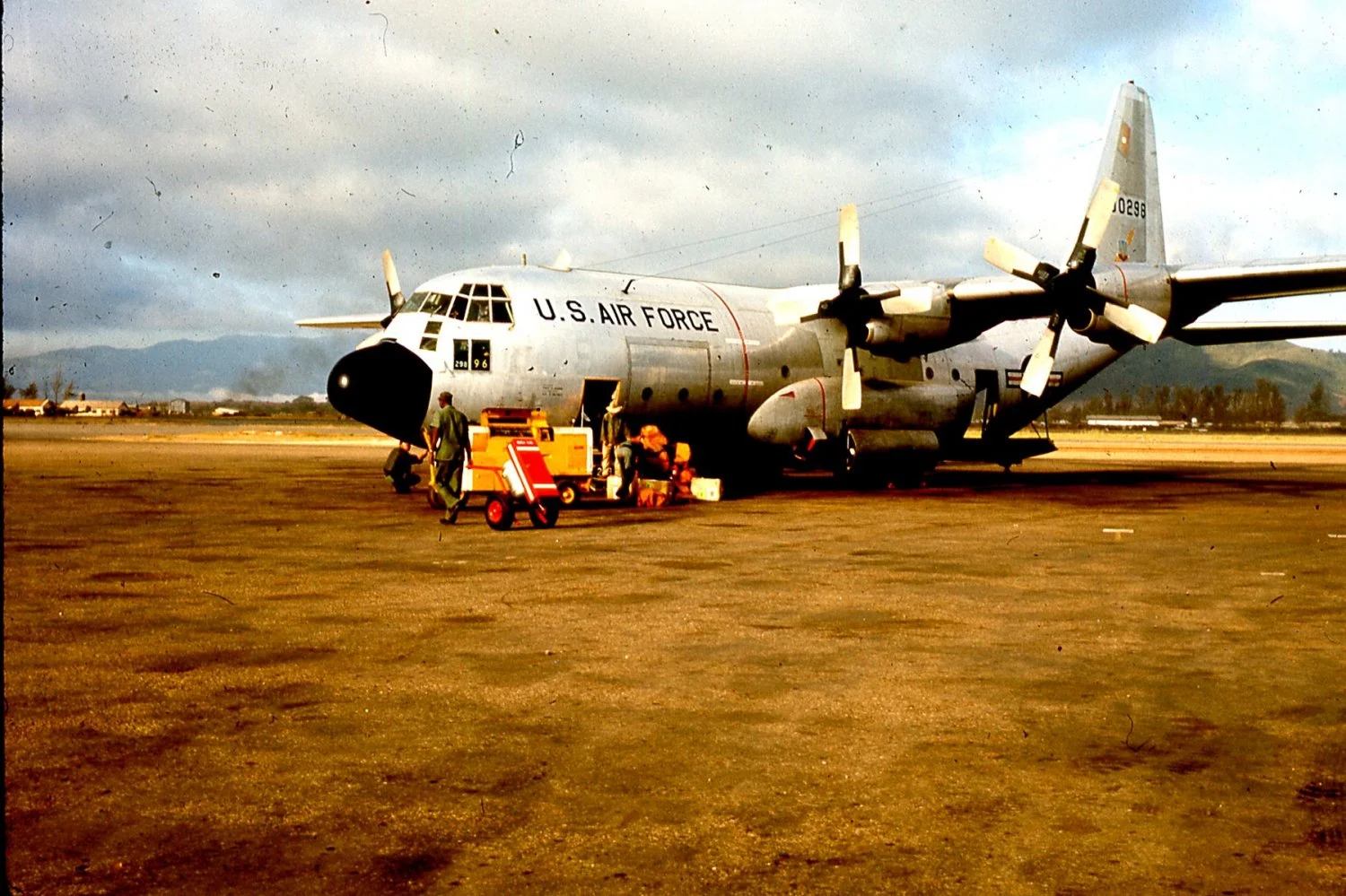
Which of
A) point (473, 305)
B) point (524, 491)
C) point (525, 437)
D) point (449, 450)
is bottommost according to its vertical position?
point (524, 491)

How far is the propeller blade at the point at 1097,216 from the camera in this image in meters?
22.4

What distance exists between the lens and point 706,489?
74.1 feet

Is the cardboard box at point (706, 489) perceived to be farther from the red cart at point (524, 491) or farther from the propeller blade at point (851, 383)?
the red cart at point (524, 491)

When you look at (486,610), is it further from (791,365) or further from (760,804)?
(791,365)

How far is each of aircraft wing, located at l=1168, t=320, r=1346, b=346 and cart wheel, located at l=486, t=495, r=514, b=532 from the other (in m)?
17.9

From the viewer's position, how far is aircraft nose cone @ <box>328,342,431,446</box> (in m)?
19.6

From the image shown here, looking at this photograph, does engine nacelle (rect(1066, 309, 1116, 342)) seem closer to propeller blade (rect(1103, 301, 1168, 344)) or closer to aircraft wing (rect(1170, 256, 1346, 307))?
propeller blade (rect(1103, 301, 1168, 344))

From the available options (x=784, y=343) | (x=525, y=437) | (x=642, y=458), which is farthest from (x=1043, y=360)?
(x=525, y=437)

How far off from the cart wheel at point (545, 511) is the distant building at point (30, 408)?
132948mm

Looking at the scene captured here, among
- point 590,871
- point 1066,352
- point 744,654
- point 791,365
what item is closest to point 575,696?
point 744,654

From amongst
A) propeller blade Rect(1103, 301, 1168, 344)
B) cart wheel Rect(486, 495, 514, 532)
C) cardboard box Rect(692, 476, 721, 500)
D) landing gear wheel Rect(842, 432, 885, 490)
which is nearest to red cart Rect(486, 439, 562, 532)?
cart wheel Rect(486, 495, 514, 532)

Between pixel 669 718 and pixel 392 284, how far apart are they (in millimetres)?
22734

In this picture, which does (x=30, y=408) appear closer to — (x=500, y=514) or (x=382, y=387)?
(x=382, y=387)

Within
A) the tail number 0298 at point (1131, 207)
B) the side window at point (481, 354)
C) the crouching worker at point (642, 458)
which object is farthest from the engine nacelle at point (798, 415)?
the tail number 0298 at point (1131, 207)
